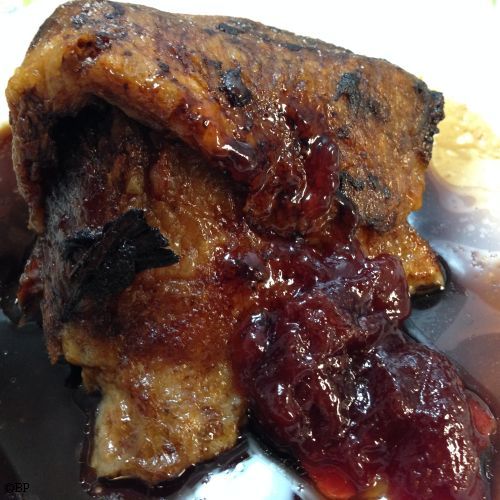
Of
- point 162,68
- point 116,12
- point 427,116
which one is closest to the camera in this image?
point 162,68

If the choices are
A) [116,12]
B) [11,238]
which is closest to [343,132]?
[116,12]

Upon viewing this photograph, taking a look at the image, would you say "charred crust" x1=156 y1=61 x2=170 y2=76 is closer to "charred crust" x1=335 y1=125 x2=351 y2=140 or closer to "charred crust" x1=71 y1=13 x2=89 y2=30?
"charred crust" x1=71 y1=13 x2=89 y2=30

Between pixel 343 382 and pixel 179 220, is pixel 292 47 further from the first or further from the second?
pixel 343 382

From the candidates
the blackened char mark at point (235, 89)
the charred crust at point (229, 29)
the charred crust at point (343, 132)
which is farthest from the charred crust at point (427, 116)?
the blackened char mark at point (235, 89)

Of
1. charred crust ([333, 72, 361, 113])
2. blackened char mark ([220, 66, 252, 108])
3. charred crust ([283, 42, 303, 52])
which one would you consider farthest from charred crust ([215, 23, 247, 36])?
charred crust ([333, 72, 361, 113])

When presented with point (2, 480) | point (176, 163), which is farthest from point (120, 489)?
point (176, 163)

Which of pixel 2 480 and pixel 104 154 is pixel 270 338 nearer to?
pixel 104 154

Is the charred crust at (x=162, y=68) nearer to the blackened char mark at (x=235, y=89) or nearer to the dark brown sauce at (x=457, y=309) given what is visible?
the blackened char mark at (x=235, y=89)
